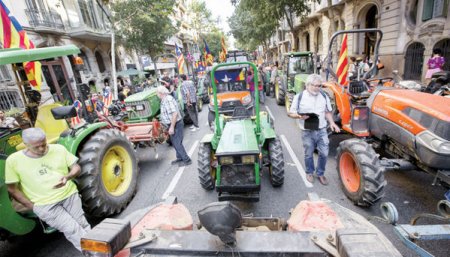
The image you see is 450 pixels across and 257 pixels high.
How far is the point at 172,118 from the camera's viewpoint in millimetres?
4879

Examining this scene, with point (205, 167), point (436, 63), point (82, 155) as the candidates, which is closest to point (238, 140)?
point (205, 167)

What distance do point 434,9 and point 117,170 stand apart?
12670 millimetres

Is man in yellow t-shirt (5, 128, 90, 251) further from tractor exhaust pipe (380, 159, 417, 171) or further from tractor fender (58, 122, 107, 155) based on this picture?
tractor exhaust pipe (380, 159, 417, 171)

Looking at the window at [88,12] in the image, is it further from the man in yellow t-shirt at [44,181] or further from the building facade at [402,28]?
the man in yellow t-shirt at [44,181]

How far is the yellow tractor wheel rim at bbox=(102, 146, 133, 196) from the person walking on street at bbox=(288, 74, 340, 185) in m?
3.02

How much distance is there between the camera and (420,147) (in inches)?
103

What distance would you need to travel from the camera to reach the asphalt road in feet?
A: 10.1

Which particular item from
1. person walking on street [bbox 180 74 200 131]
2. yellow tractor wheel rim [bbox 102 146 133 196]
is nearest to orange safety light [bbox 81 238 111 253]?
yellow tractor wheel rim [bbox 102 146 133 196]

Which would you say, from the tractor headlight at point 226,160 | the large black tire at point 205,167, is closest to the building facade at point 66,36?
the large black tire at point 205,167

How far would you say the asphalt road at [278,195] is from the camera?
309 centimetres

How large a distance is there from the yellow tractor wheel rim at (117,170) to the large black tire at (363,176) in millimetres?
3618

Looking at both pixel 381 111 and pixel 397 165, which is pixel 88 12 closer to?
pixel 381 111

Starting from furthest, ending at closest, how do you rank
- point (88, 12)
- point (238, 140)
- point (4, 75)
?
point (88, 12) < point (4, 75) < point (238, 140)

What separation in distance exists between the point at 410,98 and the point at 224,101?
15.0 ft
